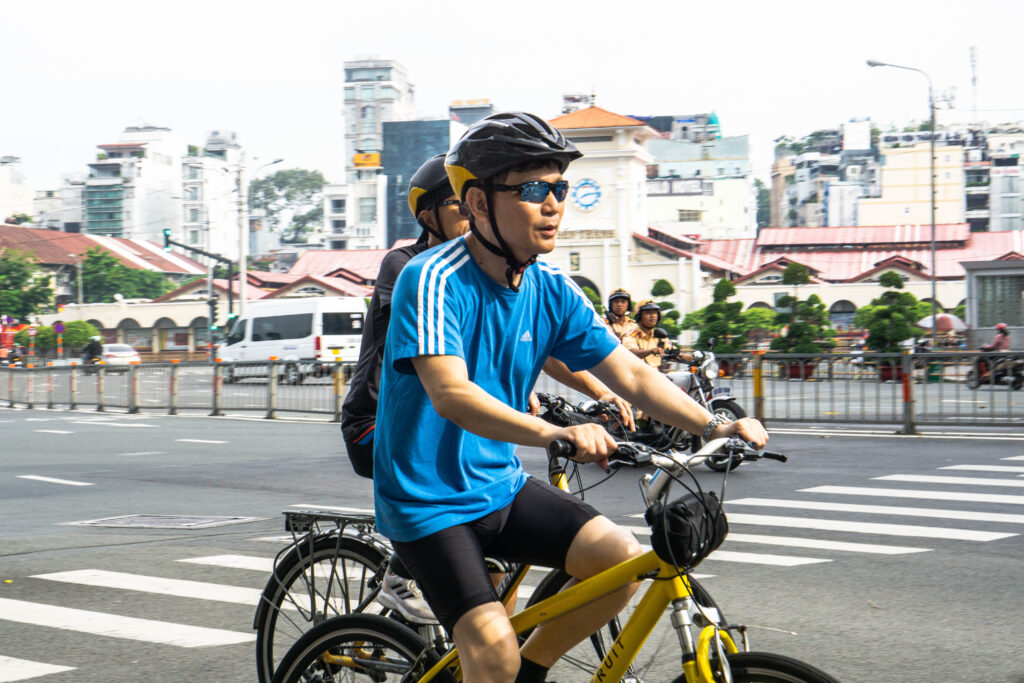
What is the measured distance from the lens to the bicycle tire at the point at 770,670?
2.43 m

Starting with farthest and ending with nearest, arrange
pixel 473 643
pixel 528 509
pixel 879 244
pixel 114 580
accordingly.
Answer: pixel 879 244
pixel 114 580
pixel 528 509
pixel 473 643

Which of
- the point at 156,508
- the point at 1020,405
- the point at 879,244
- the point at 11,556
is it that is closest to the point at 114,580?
the point at 11,556

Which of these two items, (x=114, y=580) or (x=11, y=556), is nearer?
(x=114, y=580)

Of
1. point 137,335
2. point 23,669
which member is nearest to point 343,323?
point 23,669

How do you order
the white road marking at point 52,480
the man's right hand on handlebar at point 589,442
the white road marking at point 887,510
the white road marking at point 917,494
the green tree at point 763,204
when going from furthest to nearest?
the green tree at point 763,204, the white road marking at point 52,480, the white road marking at point 917,494, the white road marking at point 887,510, the man's right hand on handlebar at point 589,442

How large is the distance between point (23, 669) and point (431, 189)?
8.85 feet

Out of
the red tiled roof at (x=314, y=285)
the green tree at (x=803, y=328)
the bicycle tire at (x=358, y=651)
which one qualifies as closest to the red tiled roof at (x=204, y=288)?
the red tiled roof at (x=314, y=285)

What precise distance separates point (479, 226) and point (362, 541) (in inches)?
45.9

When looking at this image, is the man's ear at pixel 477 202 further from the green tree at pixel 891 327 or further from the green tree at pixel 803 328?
the green tree at pixel 803 328

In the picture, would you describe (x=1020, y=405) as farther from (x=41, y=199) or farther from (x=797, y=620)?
(x=41, y=199)

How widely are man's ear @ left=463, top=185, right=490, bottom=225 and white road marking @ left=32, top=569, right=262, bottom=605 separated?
384cm

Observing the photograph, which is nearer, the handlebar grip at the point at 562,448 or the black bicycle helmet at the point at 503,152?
the handlebar grip at the point at 562,448

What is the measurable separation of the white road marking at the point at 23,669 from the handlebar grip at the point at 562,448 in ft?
10.5

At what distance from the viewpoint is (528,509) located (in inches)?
118
